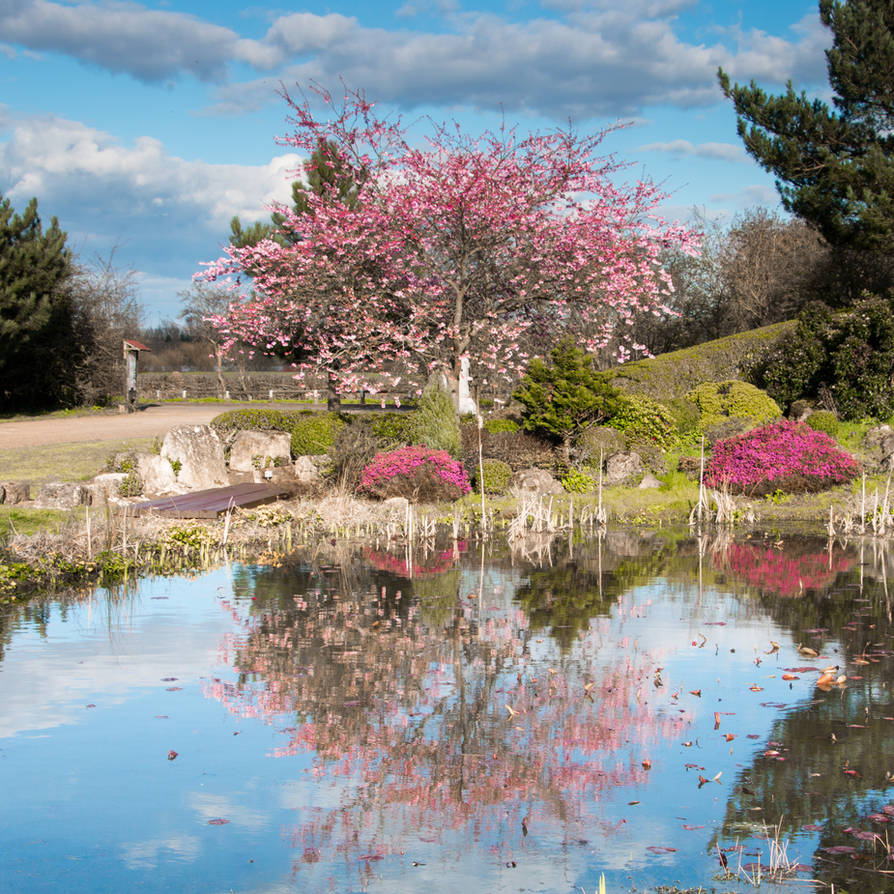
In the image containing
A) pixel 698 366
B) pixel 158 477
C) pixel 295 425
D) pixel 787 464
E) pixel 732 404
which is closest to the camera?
pixel 787 464

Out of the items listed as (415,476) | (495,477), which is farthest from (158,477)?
(495,477)

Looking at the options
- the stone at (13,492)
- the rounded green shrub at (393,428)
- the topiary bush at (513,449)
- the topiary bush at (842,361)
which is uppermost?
the topiary bush at (842,361)

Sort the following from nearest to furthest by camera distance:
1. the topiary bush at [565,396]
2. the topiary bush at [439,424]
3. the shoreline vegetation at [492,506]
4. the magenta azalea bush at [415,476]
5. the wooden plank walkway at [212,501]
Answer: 1. the shoreline vegetation at [492,506]
2. the wooden plank walkway at [212,501]
3. the magenta azalea bush at [415,476]
4. the topiary bush at [439,424]
5. the topiary bush at [565,396]

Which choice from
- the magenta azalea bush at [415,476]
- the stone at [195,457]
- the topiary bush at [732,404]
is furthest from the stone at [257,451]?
the topiary bush at [732,404]

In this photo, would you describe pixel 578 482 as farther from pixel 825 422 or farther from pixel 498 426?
pixel 825 422

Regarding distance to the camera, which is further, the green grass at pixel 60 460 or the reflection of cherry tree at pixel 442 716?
the green grass at pixel 60 460

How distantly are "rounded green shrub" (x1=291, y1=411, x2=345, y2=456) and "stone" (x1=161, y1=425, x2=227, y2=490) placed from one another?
4.71 ft

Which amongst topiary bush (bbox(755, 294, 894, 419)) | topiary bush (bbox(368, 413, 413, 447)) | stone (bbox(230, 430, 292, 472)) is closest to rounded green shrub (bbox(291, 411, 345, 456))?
stone (bbox(230, 430, 292, 472))

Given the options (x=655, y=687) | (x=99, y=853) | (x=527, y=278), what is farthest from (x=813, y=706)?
(x=527, y=278)

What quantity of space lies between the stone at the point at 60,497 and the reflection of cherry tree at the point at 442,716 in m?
7.22

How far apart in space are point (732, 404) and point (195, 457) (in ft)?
37.2

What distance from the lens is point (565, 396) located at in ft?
59.7

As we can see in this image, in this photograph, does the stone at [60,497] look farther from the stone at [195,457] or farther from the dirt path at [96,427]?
the dirt path at [96,427]

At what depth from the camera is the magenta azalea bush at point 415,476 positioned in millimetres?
16312
